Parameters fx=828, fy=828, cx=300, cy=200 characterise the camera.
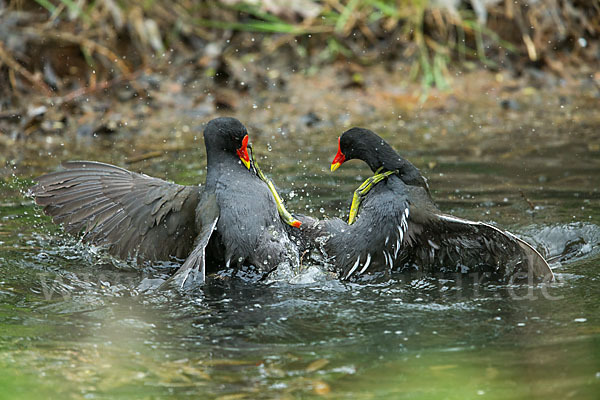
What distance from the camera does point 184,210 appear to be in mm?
4289

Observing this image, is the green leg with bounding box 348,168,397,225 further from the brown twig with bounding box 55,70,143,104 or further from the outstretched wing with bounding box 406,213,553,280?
the brown twig with bounding box 55,70,143,104

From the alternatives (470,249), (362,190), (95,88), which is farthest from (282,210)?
(95,88)

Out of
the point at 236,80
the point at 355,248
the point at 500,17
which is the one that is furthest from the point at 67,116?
the point at 500,17

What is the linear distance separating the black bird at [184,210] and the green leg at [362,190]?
41 centimetres

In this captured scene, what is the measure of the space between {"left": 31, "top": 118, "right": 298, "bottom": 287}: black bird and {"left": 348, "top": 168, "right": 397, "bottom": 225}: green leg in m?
0.41

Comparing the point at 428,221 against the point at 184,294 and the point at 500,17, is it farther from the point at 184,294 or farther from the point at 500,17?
the point at 500,17

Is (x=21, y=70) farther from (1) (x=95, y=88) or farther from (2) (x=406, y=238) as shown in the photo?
(2) (x=406, y=238)

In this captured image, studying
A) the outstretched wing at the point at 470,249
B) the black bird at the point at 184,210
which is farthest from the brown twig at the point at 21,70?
the outstretched wing at the point at 470,249

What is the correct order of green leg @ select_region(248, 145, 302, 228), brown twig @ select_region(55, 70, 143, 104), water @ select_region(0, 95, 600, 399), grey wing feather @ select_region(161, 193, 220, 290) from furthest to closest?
brown twig @ select_region(55, 70, 143, 104)
green leg @ select_region(248, 145, 302, 228)
grey wing feather @ select_region(161, 193, 220, 290)
water @ select_region(0, 95, 600, 399)

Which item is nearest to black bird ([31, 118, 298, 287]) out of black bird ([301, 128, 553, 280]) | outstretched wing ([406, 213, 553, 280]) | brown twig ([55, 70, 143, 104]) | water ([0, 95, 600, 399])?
water ([0, 95, 600, 399])

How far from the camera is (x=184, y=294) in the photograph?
3.81 meters

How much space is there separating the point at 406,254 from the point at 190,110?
389 cm

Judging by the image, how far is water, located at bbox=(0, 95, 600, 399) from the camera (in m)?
2.70

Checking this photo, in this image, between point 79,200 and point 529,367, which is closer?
point 529,367
